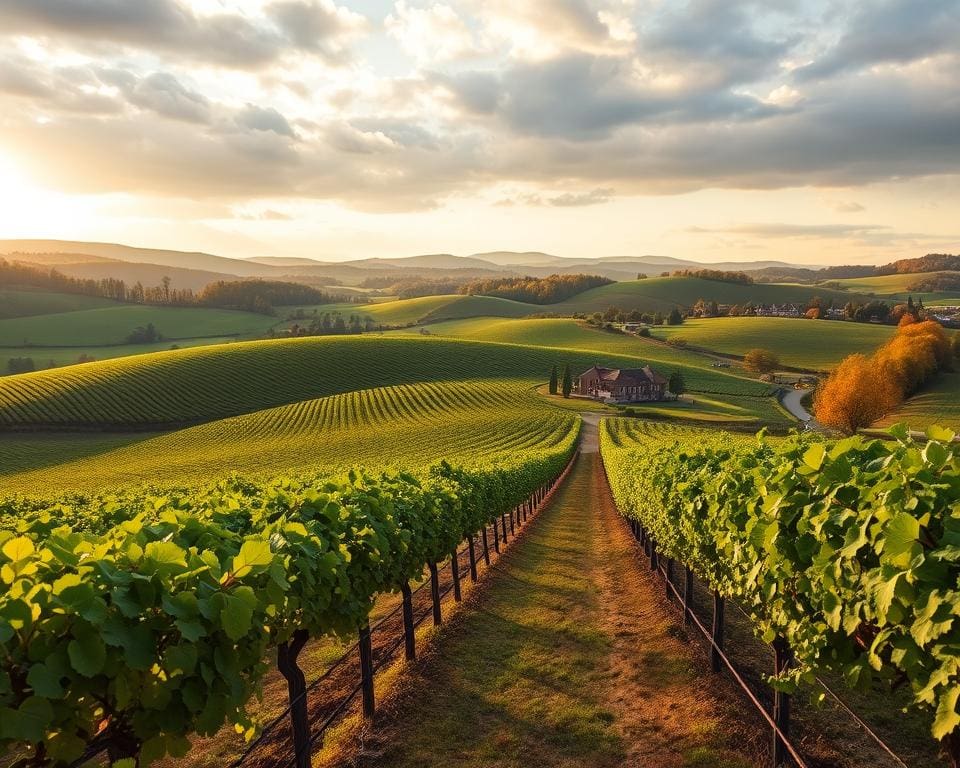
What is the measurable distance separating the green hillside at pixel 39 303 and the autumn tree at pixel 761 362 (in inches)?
7183

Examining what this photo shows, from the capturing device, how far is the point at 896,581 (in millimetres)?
4125

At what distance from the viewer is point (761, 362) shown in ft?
385

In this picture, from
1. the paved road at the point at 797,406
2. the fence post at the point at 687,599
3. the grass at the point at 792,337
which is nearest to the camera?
the fence post at the point at 687,599

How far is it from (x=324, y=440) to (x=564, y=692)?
58.8m

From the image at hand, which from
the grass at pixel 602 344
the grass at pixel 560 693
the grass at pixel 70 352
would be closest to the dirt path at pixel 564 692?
the grass at pixel 560 693

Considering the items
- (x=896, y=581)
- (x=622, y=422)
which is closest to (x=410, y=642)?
(x=896, y=581)

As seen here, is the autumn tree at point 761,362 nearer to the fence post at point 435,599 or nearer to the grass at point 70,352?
the grass at point 70,352

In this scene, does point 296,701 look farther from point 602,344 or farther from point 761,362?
point 602,344

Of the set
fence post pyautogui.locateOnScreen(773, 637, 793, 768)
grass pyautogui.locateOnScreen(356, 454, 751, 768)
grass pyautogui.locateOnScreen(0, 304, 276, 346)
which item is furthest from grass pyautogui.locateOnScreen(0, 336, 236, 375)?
fence post pyautogui.locateOnScreen(773, 637, 793, 768)

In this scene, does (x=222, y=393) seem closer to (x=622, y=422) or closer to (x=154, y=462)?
(x=154, y=462)

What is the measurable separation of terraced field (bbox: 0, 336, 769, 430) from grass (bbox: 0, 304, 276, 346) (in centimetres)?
5379

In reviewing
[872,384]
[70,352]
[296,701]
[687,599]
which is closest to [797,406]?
[872,384]

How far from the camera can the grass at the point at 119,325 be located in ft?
473

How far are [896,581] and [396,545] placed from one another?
7.62 m
